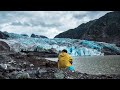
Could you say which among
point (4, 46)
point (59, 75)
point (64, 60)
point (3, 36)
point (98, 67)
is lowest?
point (98, 67)

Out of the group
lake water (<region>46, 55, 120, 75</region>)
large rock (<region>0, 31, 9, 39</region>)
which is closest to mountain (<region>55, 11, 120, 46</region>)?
large rock (<region>0, 31, 9, 39</region>)

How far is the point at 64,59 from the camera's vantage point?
18.9ft

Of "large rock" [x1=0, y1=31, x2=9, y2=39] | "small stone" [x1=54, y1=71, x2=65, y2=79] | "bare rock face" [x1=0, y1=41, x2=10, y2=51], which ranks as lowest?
"small stone" [x1=54, y1=71, x2=65, y2=79]

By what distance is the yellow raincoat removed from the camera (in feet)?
18.8

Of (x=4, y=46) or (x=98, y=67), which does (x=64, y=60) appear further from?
(x=4, y=46)

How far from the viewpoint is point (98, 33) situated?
3253 inches

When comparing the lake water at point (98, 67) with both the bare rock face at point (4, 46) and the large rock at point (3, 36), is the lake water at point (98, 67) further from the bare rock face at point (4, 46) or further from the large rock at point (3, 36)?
the large rock at point (3, 36)

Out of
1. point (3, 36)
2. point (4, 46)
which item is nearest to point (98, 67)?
point (4, 46)

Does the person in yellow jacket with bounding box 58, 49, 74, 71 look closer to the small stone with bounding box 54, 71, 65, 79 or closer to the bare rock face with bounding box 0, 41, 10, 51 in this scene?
the small stone with bounding box 54, 71, 65, 79

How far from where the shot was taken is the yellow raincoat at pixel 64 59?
574cm

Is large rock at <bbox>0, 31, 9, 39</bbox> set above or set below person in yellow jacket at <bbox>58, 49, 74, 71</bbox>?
above
